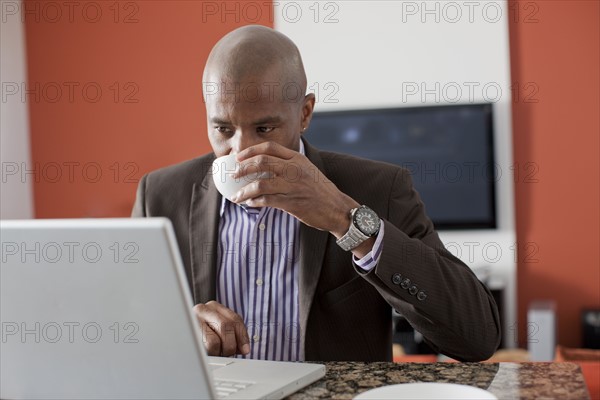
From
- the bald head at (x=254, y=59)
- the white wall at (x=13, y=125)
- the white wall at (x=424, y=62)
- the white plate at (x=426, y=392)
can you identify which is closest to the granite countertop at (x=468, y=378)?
the white plate at (x=426, y=392)

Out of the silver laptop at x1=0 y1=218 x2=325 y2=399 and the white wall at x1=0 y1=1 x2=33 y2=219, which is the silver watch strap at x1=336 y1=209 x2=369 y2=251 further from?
the white wall at x1=0 y1=1 x2=33 y2=219

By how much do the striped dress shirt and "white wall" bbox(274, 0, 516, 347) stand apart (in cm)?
308

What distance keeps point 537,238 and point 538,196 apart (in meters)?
0.27

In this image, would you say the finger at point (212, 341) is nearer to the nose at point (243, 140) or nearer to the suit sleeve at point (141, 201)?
the nose at point (243, 140)

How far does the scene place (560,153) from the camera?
4.76 meters

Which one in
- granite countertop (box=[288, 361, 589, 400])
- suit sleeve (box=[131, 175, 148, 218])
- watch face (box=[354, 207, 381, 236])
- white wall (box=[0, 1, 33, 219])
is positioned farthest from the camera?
white wall (box=[0, 1, 33, 219])

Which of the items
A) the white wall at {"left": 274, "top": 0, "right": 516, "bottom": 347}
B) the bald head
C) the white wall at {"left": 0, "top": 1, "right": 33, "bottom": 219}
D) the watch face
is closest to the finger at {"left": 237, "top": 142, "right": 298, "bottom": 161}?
the watch face

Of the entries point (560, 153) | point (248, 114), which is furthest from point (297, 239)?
point (560, 153)

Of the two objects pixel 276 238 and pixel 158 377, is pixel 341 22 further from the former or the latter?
pixel 158 377

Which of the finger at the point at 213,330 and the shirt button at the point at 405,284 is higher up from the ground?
the shirt button at the point at 405,284

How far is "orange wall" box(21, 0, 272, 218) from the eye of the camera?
17.3 feet

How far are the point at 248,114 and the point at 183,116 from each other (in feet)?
12.6

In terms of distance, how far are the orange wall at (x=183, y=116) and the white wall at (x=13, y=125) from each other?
0.09m

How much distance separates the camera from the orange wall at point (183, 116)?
15.5 ft
